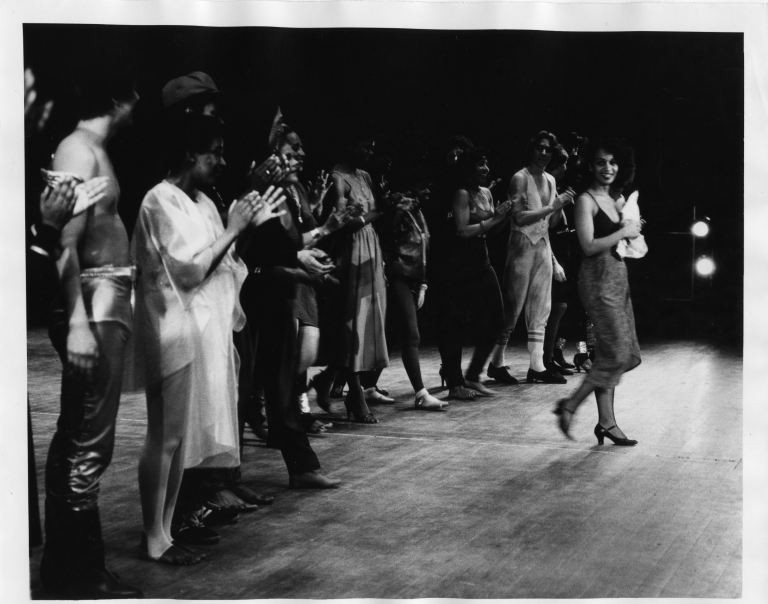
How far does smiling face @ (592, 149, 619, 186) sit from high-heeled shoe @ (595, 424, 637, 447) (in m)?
0.97

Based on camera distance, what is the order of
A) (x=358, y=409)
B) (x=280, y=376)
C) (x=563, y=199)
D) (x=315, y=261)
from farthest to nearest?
(x=358, y=409) → (x=563, y=199) → (x=315, y=261) → (x=280, y=376)

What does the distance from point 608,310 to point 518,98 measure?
2.93 feet

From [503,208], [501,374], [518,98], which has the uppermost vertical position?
[518,98]

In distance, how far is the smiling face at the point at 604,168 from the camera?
340 cm

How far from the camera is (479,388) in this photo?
12.0 feet

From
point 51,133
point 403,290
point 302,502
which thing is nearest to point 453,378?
point 403,290

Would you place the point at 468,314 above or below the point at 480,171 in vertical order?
below

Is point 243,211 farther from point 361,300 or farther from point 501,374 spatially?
point 501,374

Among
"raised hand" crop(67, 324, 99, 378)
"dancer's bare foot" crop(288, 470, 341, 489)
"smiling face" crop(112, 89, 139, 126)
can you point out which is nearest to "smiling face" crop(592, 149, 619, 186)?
"dancer's bare foot" crop(288, 470, 341, 489)

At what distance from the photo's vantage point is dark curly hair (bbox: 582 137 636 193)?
11.0 ft

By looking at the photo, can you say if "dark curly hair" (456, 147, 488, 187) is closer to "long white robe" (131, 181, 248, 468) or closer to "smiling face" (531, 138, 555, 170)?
"smiling face" (531, 138, 555, 170)

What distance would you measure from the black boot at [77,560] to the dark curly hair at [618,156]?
2203 millimetres

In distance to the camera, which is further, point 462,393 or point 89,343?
→ point 462,393

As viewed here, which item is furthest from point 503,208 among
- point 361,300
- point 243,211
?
point 243,211
